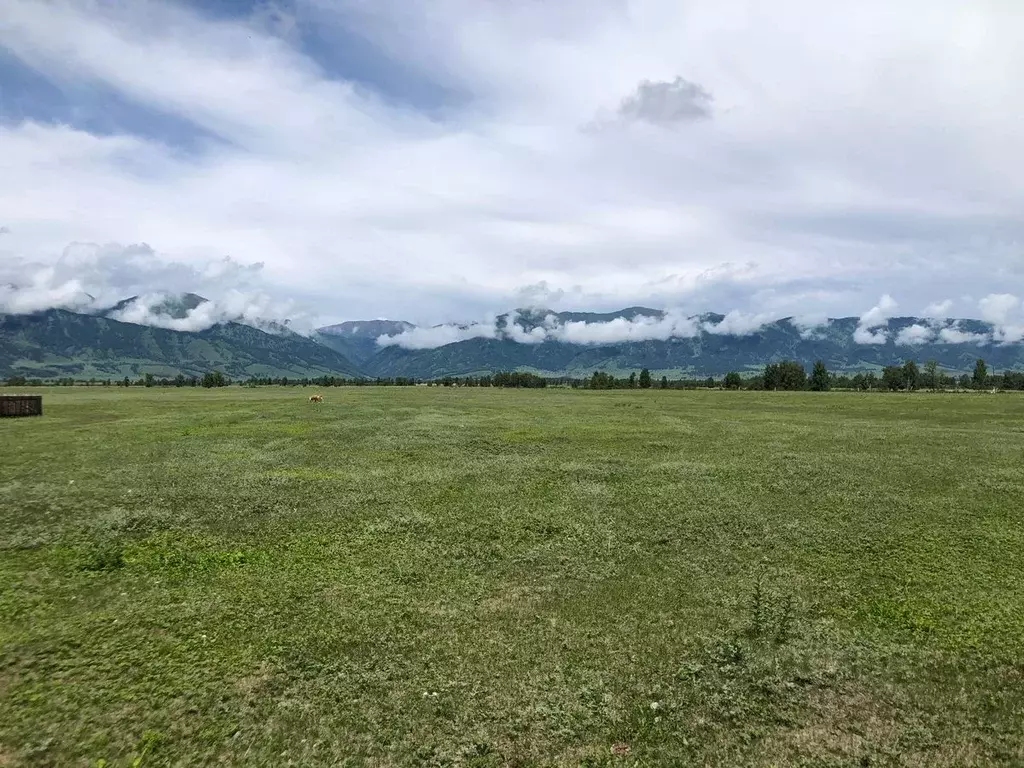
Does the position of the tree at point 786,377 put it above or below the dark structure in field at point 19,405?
above

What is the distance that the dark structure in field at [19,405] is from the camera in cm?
5938

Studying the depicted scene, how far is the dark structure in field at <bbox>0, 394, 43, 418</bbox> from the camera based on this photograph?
59375 mm

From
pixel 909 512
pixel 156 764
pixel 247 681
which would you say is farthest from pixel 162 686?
pixel 909 512

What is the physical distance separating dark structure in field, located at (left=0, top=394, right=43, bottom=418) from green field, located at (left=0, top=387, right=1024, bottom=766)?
37034 mm

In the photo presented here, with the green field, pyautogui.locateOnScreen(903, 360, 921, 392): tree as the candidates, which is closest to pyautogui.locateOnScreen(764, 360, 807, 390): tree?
pyautogui.locateOnScreen(903, 360, 921, 392): tree

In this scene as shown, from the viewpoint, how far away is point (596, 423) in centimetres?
5888

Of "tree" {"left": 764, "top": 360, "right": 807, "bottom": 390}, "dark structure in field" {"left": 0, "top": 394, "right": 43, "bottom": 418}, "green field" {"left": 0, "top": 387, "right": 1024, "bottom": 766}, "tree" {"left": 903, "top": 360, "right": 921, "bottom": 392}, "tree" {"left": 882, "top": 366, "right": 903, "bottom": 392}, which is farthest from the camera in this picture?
"tree" {"left": 903, "top": 360, "right": 921, "bottom": 392}

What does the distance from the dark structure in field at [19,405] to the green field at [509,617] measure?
37.0 metres

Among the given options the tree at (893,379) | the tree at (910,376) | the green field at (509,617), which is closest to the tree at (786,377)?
the tree at (893,379)

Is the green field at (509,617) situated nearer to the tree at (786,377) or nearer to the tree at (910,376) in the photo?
the tree at (786,377)

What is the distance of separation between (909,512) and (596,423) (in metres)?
36.1

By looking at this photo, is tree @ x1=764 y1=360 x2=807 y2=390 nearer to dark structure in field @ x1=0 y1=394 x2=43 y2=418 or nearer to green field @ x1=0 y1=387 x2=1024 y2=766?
green field @ x1=0 y1=387 x2=1024 y2=766

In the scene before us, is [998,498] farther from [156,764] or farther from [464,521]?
[156,764]

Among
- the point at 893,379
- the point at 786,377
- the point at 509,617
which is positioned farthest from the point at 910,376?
the point at 509,617
